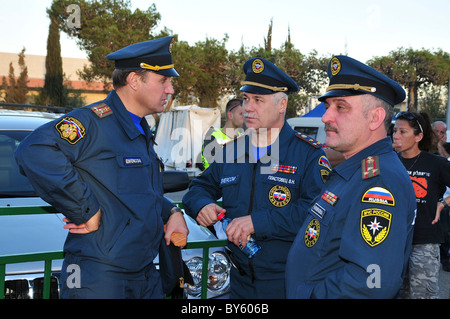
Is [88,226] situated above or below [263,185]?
below

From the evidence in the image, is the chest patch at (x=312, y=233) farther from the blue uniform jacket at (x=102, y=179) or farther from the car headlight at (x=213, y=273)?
the car headlight at (x=213, y=273)

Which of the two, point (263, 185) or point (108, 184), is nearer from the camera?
point (108, 184)

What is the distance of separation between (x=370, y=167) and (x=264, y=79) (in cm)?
125

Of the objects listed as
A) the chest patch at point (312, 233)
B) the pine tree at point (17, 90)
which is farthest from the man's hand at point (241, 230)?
the pine tree at point (17, 90)

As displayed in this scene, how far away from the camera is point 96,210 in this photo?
1.95 meters

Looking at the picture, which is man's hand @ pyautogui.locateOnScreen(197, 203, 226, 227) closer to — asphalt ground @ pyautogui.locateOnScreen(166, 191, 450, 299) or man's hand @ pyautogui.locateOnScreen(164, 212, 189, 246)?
man's hand @ pyautogui.locateOnScreen(164, 212, 189, 246)

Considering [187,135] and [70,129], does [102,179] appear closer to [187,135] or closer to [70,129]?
[70,129]

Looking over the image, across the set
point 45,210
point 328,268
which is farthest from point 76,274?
point 328,268

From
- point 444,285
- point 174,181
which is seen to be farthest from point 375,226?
point 444,285

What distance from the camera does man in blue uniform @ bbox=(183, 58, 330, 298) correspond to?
2.38 meters

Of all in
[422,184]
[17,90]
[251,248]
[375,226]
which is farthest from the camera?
[17,90]

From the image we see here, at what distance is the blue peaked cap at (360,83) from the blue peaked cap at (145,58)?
2.94ft

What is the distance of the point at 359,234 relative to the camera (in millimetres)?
1586

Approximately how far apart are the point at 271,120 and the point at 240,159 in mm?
324
